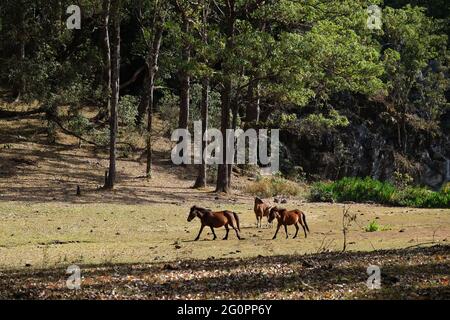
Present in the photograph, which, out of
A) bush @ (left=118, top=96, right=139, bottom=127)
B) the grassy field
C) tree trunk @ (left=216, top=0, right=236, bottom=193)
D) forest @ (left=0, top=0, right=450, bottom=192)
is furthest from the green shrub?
bush @ (left=118, top=96, right=139, bottom=127)

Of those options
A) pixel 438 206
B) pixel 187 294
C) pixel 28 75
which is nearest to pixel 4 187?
pixel 28 75

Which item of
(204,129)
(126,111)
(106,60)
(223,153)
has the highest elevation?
(106,60)

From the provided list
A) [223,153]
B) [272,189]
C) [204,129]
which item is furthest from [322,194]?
[204,129]

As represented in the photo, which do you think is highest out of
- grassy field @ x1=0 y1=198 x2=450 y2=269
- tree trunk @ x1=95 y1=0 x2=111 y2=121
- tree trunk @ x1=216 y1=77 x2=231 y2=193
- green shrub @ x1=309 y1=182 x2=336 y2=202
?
tree trunk @ x1=95 y1=0 x2=111 y2=121

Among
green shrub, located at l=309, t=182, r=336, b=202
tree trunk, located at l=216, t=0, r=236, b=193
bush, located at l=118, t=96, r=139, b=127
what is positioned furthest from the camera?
bush, located at l=118, t=96, r=139, b=127

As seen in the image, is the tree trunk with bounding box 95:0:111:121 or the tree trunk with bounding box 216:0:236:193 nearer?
the tree trunk with bounding box 95:0:111:121

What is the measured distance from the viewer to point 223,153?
92.8ft

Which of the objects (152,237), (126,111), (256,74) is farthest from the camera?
(126,111)

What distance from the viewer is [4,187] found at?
25.5m

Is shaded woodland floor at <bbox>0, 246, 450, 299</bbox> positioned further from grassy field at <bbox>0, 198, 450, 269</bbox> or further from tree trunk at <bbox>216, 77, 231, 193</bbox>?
tree trunk at <bbox>216, 77, 231, 193</bbox>

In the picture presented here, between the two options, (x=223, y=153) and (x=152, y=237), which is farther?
(x=223, y=153)

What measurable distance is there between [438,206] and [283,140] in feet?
50.8

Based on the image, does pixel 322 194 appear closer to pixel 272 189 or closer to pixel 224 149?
pixel 272 189

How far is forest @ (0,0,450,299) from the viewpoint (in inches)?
453
